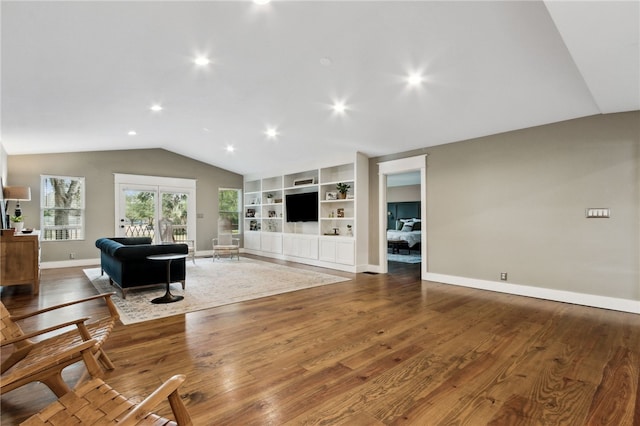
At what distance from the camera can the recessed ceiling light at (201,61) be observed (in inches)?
131

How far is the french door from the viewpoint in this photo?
25.6 ft

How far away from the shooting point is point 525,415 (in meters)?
1.75

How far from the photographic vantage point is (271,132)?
6000mm

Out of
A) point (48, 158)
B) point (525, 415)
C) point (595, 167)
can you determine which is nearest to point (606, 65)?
point (595, 167)

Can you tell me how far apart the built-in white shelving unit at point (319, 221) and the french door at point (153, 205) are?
6.05 ft

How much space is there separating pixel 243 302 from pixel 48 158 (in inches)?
252

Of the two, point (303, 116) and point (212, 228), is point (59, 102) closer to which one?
point (303, 116)

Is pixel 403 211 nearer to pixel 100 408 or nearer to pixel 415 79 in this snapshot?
pixel 415 79

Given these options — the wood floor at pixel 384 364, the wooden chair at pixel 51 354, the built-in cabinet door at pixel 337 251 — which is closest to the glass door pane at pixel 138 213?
the wood floor at pixel 384 364

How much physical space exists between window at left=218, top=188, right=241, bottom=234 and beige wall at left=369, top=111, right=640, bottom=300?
20.9ft

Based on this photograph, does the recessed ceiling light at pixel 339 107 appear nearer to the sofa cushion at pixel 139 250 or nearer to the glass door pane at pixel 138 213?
the sofa cushion at pixel 139 250

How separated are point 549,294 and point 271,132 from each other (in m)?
5.35

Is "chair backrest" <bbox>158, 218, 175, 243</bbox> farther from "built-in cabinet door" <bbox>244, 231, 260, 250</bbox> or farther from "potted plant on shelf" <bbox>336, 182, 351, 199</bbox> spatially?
"potted plant on shelf" <bbox>336, 182, 351, 199</bbox>

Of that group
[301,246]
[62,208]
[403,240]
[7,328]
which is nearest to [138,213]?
[62,208]
